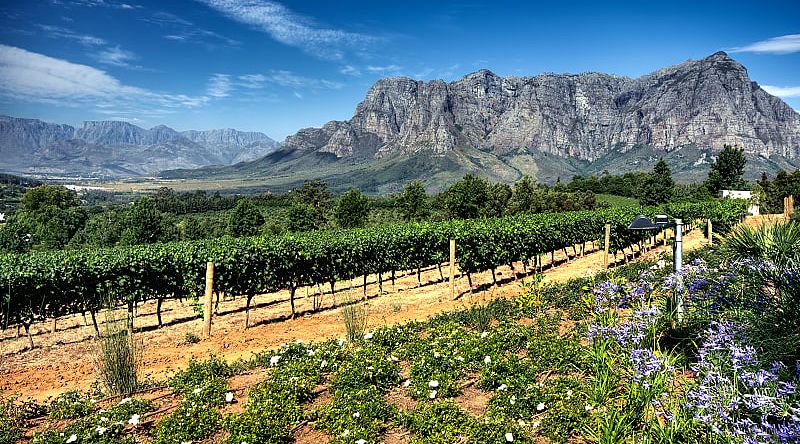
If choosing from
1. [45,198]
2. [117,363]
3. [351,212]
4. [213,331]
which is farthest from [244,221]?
[45,198]

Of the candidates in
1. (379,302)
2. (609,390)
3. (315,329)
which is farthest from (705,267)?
(379,302)

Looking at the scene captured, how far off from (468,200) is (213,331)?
Result: 52.4 meters

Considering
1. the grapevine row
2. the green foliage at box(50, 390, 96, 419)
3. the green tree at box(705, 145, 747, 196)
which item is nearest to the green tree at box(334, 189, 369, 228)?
the grapevine row

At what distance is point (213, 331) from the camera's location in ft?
39.9

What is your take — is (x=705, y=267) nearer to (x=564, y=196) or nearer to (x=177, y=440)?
(x=177, y=440)

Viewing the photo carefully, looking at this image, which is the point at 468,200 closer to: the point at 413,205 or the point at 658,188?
the point at 413,205

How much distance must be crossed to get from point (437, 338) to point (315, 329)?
192 inches

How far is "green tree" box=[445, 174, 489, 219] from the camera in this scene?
6191cm

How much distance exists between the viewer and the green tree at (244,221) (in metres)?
55.7

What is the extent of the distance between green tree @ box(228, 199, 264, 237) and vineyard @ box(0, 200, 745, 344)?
41.1 metres

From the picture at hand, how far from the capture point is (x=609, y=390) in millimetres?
4727

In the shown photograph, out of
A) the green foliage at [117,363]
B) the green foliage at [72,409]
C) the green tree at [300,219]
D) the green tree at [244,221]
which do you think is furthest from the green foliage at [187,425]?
the green tree at [244,221]

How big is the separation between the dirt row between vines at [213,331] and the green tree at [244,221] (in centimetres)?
3772

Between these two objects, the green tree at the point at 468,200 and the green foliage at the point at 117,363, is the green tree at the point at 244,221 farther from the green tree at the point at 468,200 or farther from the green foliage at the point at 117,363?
the green foliage at the point at 117,363
